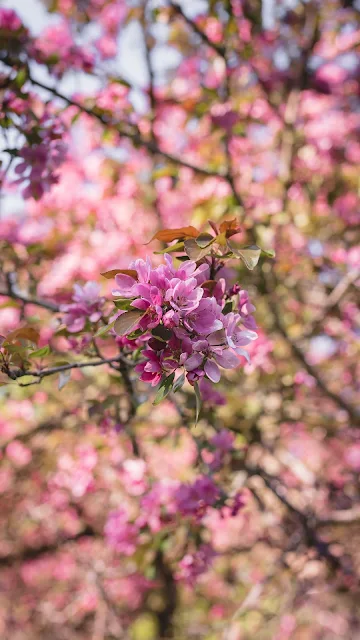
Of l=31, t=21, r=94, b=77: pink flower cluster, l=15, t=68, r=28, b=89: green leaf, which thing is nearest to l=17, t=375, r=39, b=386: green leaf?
l=15, t=68, r=28, b=89: green leaf

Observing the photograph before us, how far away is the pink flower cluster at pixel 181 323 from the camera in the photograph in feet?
2.63

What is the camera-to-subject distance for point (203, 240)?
0.89m

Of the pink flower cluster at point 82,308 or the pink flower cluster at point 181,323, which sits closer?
the pink flower cluster at point 181,323

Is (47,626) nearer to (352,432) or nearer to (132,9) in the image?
(352,432)

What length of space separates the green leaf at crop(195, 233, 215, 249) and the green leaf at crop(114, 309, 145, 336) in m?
0.15

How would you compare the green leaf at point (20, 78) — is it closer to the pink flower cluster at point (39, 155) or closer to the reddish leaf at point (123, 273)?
the pink flower cluster at point (39, 155)

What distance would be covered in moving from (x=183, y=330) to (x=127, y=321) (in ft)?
0.30

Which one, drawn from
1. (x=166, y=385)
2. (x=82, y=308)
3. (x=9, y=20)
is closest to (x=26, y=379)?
(x=82, y=308)

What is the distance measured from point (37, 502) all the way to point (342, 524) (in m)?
2.21

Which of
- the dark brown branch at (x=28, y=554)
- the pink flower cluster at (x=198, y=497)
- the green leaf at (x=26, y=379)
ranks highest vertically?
the green leaf at (x=26, y=379)

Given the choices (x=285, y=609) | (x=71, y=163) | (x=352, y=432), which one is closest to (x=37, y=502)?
(x=285, y=609)

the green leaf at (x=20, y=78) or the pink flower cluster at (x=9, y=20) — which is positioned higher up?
the pink flower cluster at (x=9, y=20)

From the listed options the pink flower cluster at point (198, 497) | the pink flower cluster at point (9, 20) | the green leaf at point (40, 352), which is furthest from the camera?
the pink flower cluster at point (9, 20)

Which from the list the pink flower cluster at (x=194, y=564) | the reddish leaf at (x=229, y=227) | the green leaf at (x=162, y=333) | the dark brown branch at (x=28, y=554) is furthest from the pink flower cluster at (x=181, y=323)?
the dark brown branch at (x=28, y=554)
